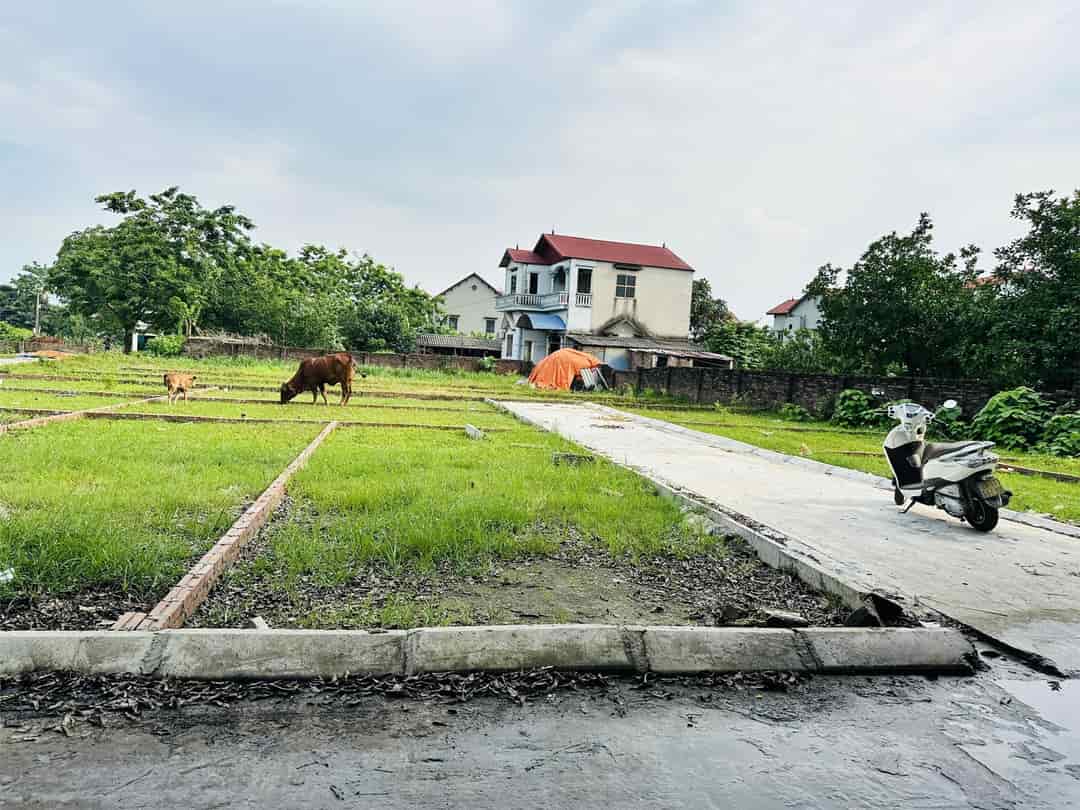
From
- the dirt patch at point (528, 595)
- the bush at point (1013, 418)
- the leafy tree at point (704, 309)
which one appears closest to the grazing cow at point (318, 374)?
the dirt patch at point (528, 595)

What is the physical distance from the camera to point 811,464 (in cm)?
1084

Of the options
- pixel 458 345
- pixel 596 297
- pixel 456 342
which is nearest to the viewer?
pixel 596 297

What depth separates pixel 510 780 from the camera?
243 cm

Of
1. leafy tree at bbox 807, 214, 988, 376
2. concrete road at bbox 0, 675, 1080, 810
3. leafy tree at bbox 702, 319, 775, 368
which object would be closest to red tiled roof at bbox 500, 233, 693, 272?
leafy tree at bbox 702, 319, 775, 368

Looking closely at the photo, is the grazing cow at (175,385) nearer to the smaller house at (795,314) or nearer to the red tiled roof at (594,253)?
the red tiled roof at (594,253)

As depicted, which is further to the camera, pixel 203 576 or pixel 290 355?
pixel 290 355

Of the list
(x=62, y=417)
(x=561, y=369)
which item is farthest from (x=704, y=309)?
(x=62, y=417)

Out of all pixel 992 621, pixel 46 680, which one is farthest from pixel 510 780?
pixel 992 621

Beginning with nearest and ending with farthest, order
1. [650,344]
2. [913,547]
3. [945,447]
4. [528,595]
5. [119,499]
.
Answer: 1. [528,595]
2. [119,499]
3. [913,547]
4. [945,447]
5. [650,344]

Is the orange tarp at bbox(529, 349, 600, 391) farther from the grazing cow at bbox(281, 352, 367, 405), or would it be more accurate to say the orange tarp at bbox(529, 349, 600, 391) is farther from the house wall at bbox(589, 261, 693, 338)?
the grazing cow at bbox(281, 352, 367, 405)

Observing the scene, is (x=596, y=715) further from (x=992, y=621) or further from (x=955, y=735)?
(x=992, y=621)

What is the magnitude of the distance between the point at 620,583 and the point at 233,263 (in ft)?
146

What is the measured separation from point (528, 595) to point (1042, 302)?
16.3 meters

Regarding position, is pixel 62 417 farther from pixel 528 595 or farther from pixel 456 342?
pixel 456 342
